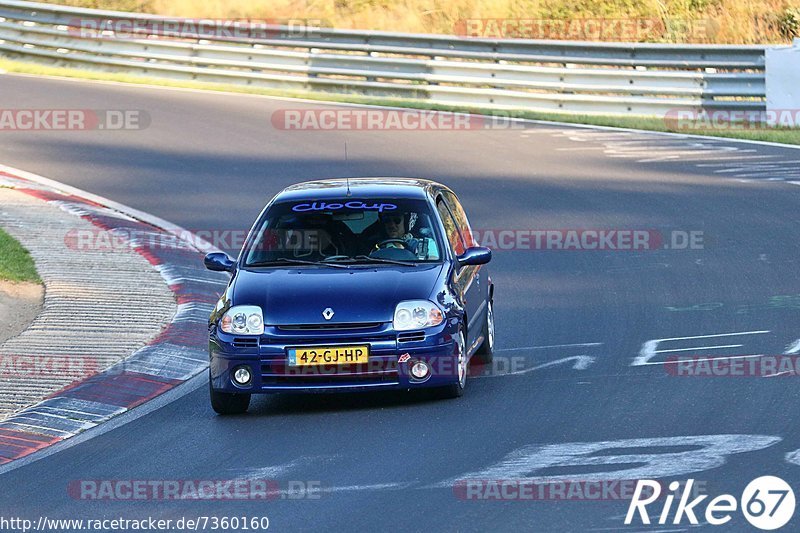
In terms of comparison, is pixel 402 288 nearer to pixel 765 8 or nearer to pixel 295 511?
pixel 295 511

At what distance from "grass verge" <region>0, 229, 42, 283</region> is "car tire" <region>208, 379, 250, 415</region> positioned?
475cm

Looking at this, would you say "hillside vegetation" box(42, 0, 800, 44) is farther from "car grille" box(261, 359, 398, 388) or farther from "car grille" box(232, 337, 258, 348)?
"car grille" box(261, 359, 398, 388)

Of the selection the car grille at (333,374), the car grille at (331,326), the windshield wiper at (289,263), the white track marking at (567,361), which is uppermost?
the windshield wiper at (289,263)

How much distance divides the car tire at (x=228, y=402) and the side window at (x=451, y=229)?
80.4 inches

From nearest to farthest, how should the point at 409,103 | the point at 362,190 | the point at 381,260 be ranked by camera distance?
the point at 381,260 < the point at 362,190 < the point at 409,103

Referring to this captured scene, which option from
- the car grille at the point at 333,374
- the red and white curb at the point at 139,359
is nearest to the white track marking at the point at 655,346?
the car grille at the point at 333,374

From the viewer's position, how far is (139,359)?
473 inches

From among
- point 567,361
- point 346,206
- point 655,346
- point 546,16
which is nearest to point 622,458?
point 567,361

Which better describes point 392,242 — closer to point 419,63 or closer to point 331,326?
point 331,326

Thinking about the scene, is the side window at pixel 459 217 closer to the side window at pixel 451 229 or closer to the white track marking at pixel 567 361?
the side window at pixel 451 229

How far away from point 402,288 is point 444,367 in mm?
634

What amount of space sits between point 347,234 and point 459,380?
1534 mm

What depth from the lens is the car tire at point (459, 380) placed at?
34.0ft

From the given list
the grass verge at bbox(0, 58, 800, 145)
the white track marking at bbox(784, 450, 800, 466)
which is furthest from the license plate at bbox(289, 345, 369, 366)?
the grass verge at bbox(0, 58, 800, 145)
